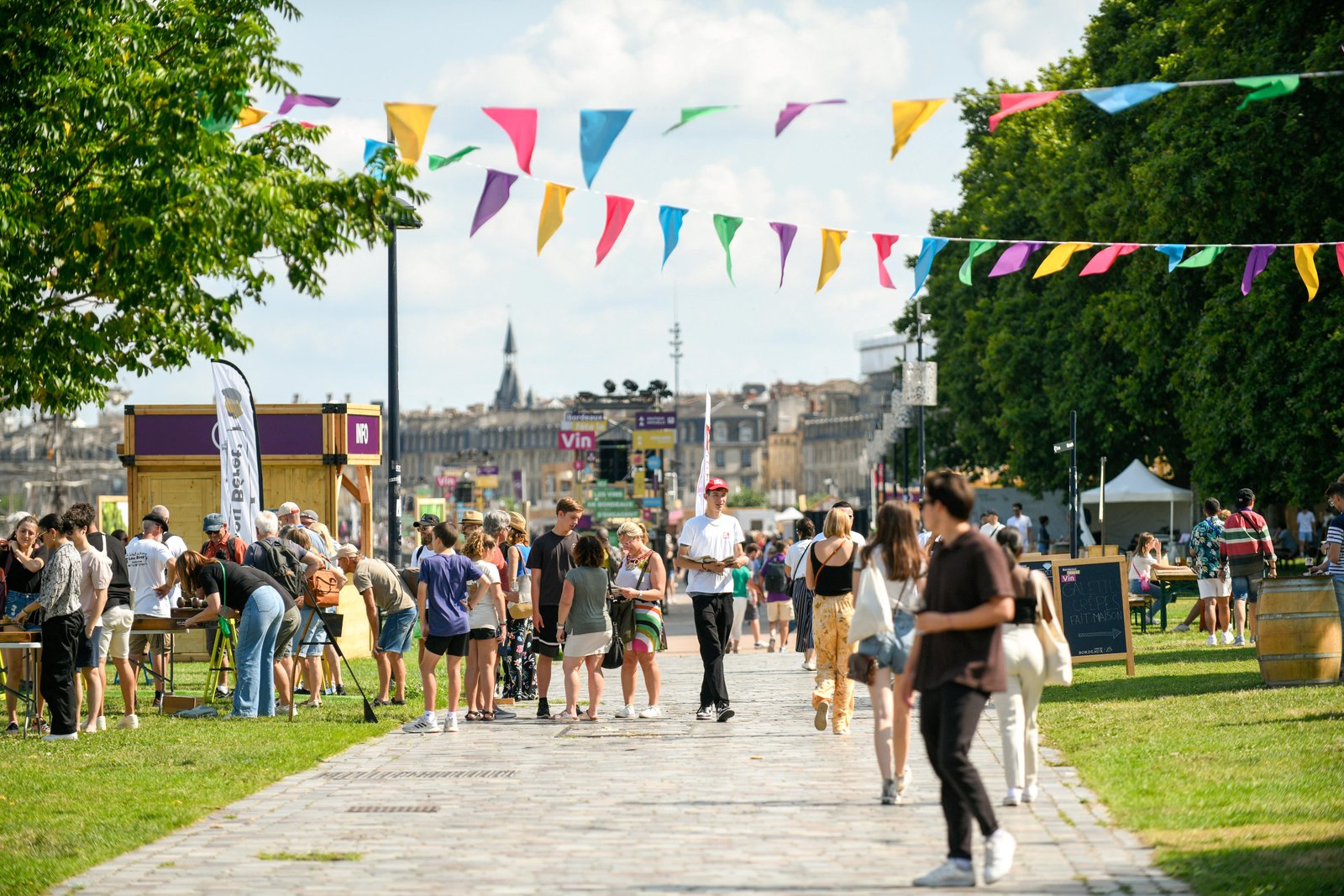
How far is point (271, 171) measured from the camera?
15438 mm

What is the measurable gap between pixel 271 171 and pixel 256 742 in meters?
4.58

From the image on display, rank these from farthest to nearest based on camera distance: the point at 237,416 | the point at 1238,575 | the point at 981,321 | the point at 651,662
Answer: the point at 981,321, the point at 1238,575, the point at 237,416, the point at 651,662

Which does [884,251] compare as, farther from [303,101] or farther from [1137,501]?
[1137,501]

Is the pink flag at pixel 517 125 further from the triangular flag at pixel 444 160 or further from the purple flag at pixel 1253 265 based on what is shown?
the purple flag at pixel 1253 265

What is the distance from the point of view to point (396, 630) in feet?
55.2

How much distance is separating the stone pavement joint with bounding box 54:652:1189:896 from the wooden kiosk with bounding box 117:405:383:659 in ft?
36.6

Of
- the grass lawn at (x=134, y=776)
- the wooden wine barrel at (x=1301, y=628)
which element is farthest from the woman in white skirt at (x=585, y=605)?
the wooden wine barrel at (x=1301, y=628)

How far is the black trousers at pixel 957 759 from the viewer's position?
7.93 metres

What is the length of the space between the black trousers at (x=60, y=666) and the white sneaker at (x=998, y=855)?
8.11 meters

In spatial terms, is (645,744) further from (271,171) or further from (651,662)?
(271,171)

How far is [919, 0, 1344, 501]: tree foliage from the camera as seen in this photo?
2864cm

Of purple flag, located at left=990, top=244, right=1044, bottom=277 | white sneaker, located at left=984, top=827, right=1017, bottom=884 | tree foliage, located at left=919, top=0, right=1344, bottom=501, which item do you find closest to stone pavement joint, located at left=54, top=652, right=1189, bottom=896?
white sneaker, located at left=984, top=827, right=1017, bottom=884

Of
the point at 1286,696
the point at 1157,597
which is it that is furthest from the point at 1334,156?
the point at 1286,696

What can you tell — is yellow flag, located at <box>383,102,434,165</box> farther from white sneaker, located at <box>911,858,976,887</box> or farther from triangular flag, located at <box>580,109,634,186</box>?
white sneaker, located at <box>911,858,976,887</box>
